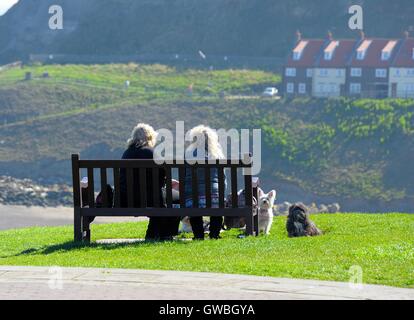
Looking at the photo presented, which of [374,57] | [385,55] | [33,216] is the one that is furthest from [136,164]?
[385,55]

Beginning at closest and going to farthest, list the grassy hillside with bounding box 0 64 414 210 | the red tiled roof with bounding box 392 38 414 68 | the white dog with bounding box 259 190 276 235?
the white dog with bounding box 259 190 276 235
the grassy hillside with bounding box 0 64 414 210
the red tiled roof with bounding box 392 38 414 68

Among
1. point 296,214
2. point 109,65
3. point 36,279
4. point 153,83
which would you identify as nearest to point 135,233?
point 296,214

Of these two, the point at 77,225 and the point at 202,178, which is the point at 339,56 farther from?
the point at 77,225

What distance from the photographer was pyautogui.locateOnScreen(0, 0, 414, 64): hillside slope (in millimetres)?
128125

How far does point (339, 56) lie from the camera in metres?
106

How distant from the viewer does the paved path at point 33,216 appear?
180ft

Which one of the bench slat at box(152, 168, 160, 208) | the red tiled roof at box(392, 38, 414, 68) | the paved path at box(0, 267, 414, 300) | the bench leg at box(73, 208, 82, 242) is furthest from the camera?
the red tiled roof at box(392, 38, 414, 68)

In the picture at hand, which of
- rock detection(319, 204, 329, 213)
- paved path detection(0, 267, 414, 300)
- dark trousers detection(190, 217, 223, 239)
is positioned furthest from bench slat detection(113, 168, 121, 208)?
rock detection(319, 204, 329, 213)

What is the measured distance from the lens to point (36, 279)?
1096cm

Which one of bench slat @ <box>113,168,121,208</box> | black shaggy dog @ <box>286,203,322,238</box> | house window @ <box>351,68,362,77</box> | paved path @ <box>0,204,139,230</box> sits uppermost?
bench slat @ <box>113,168,121,208</box>

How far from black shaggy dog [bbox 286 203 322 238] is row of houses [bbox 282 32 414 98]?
86.4 meters

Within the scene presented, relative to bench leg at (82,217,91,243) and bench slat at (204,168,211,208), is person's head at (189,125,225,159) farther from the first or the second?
bench leg at (82,217,91,243)

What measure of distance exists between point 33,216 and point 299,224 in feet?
165

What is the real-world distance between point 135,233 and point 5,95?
8734 centimetres
